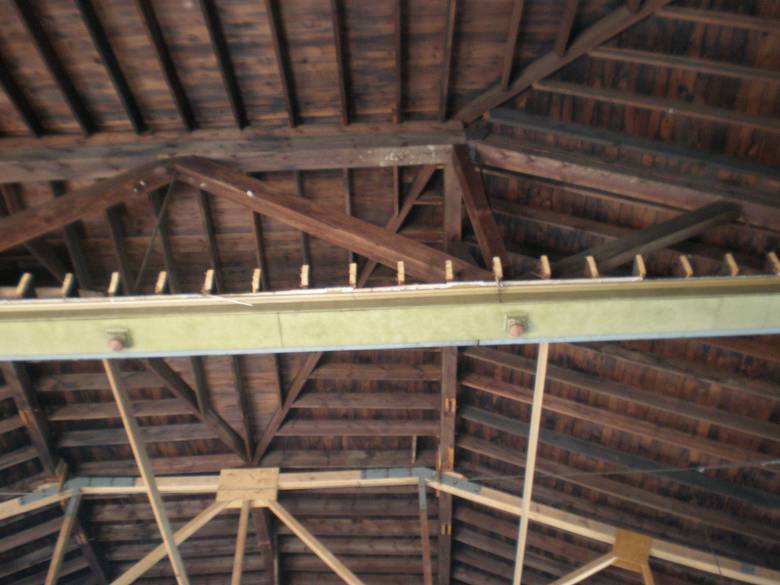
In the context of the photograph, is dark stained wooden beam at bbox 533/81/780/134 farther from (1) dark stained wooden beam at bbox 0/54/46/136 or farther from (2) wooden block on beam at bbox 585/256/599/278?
(1) dark stained wooden beam at bbox 0/54/46/136

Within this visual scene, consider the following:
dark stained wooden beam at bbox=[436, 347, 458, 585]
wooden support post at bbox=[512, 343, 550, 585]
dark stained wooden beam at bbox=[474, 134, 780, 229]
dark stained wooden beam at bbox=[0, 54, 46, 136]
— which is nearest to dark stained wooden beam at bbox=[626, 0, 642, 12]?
dark stained wooden beam at bbox=[474, 134, 780, 229]

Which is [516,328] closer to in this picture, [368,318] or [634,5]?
[368,318]

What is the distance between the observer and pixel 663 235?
588 centimetres

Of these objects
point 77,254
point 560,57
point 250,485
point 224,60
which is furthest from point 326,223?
point 250,485

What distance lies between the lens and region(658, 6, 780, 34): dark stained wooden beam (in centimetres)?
531

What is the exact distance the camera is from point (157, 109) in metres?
6.78

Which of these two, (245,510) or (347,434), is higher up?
(347,434)

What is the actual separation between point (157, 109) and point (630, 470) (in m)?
6.53

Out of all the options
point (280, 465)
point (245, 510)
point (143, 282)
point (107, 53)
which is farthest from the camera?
point (280, 465)

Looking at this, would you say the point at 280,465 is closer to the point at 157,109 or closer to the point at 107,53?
the point at 157,109

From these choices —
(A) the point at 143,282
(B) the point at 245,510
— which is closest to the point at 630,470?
(B) the point at 245,510

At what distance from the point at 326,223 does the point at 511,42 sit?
6.99 feet

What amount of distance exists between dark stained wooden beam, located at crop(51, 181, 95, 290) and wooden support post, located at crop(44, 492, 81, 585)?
11.6 ft

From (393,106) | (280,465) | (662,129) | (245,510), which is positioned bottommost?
(245,510)
